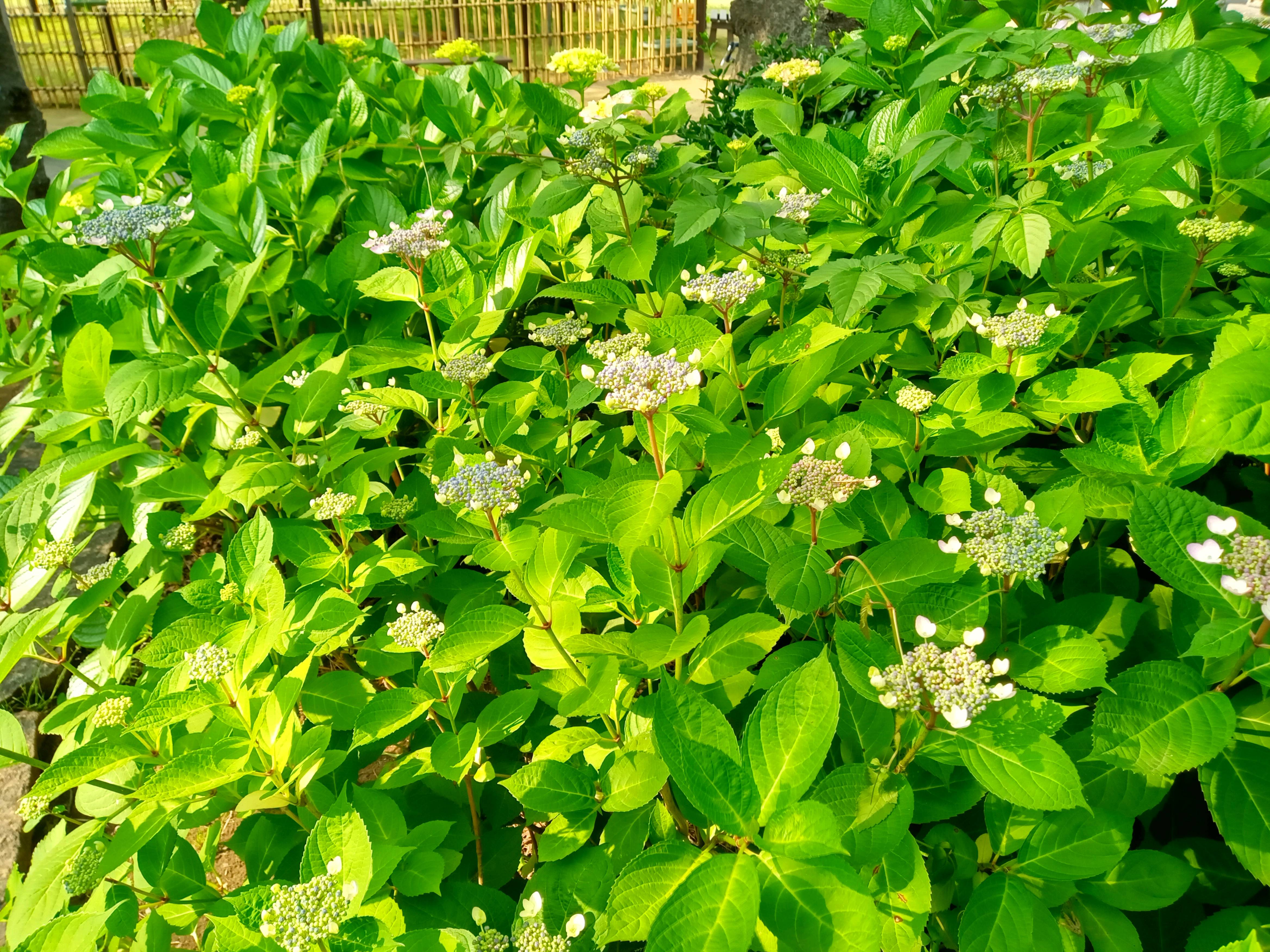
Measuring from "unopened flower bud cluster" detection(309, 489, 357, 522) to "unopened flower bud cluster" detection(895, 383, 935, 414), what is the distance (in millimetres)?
992

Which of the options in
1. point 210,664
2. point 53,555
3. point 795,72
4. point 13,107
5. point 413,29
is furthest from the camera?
point 413,29

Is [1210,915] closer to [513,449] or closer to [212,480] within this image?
[513,449]

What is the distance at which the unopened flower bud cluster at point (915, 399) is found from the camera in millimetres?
1271

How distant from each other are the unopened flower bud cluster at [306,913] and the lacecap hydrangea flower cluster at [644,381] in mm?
672

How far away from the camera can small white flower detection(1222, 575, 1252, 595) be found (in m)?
0.81

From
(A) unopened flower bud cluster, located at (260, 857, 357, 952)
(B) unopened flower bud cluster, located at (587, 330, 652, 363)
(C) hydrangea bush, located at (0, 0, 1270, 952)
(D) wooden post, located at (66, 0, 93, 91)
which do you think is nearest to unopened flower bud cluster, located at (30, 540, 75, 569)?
(C) hydrangea bush, located at (0, 0, 1270, 952)

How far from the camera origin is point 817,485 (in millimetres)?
1063

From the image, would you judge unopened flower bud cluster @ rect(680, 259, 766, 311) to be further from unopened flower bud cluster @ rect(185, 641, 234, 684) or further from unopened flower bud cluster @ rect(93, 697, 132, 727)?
unopened flower bud cluster @ rect(93, 697, 132, 727)

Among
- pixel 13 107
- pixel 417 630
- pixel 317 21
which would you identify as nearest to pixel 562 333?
pixel 417 630

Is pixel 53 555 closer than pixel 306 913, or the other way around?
pixel 306 913

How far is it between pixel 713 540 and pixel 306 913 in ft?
2.24

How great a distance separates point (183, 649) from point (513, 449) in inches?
27.4

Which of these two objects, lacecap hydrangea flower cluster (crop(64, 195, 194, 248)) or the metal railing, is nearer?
lacecap hydrangea flower cluster (crop(64, 195, 194, 248))

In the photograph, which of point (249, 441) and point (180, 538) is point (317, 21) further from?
point (180, 538)
